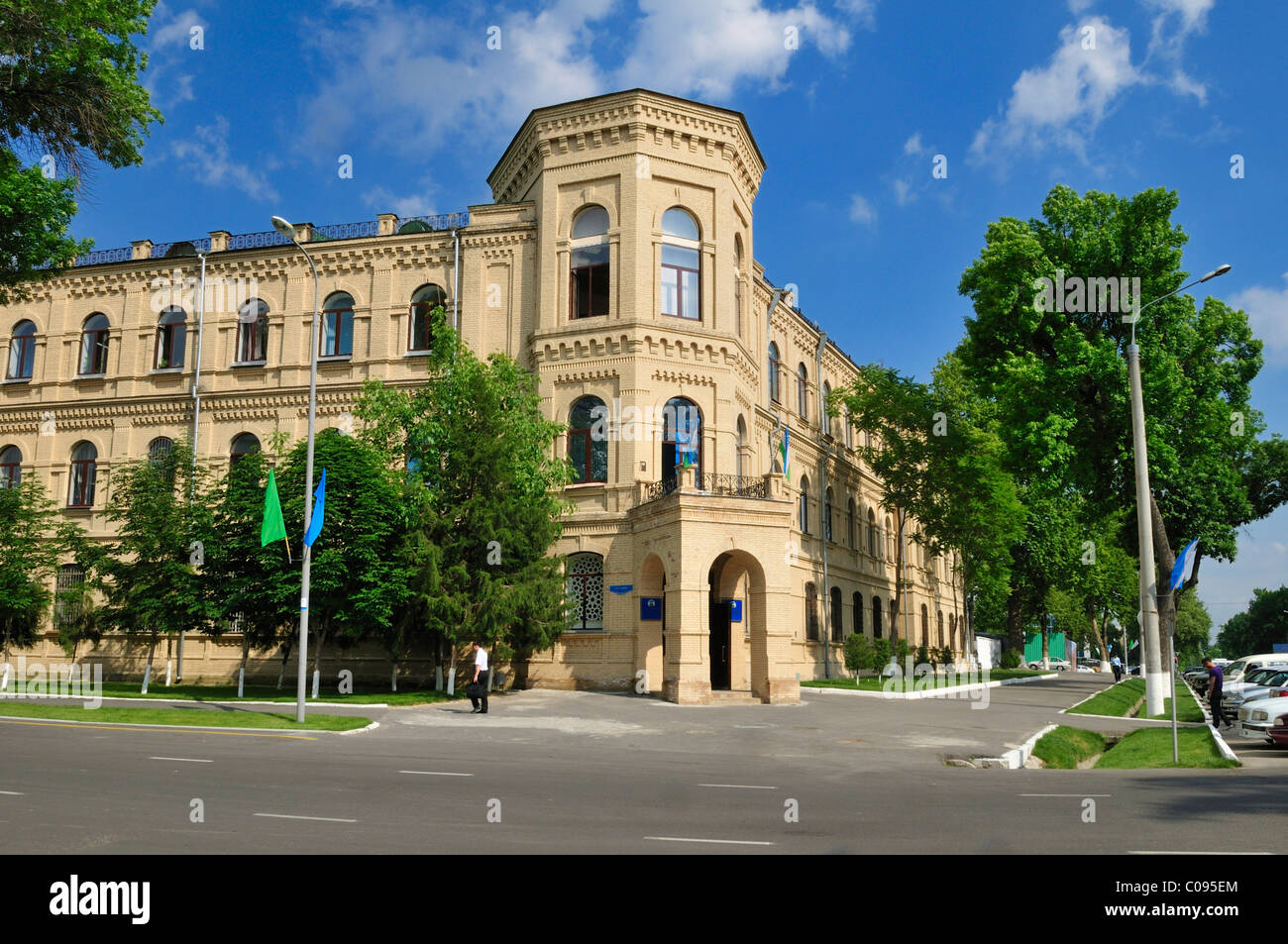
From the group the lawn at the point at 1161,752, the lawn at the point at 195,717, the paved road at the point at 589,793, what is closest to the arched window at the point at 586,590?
the paved road at the point at 589,793

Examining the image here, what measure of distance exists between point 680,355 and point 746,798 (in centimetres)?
→ 2113

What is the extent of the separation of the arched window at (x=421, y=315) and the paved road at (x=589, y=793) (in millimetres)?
17500

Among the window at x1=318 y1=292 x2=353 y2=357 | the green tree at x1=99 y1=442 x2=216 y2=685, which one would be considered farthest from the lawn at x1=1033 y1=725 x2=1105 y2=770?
the window at x1=318 y1=292 x2=353 y2=357

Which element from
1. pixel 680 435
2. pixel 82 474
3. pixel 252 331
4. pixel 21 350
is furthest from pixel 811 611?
pixel 21 350

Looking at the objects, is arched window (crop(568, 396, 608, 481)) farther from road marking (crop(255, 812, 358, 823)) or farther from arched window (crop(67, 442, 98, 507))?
road marking (crop(255, 812, 358, 823))

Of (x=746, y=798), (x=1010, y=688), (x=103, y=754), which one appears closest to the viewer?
(x=746, y=798)

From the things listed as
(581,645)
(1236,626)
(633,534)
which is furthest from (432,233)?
(1236,626)

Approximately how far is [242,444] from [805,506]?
76.4 ft

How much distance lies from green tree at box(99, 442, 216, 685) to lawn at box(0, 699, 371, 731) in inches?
244

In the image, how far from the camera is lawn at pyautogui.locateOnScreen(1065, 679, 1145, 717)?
87.6ft

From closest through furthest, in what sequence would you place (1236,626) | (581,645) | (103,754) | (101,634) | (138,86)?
1. (103,754)
2. (138,86)
3. (581,645)
4. (101,634)
5. (1236,626)

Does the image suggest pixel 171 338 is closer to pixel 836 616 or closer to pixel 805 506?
pixel 805 506

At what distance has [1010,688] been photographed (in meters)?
38.6

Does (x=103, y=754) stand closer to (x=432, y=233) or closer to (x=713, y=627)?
(x=713, y=627)
